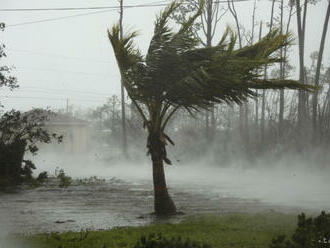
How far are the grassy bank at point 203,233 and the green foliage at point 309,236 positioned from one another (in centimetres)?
143

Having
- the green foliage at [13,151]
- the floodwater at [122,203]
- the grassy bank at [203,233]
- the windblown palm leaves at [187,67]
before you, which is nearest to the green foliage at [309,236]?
the grassy bank at [203,233]

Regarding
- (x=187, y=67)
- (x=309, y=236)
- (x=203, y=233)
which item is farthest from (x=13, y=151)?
(x=309, y=236)

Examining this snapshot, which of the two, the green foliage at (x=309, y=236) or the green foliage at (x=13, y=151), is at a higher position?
the green foliage at (x=13, y=151)

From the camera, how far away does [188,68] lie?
480 inches

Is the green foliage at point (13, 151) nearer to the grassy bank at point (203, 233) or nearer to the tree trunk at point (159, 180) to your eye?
the tree trunk at point (159, 180)

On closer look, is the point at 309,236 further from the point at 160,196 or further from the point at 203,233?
the point at 160,196

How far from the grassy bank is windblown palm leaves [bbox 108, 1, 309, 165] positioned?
2.94m

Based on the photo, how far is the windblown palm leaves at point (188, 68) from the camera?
11.9 meters

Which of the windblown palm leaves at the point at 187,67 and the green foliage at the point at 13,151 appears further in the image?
the green foliage at the point at 13,151

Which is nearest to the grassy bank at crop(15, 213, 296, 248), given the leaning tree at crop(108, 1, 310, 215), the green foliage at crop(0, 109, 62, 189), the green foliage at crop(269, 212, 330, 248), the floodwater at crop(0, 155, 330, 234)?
the floodwater at crop(0, 155, 330, 234)

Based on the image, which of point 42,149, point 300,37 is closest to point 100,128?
point 42,149

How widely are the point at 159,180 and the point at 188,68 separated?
2.81 metres

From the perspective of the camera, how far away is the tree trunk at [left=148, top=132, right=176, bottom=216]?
41.6 ft

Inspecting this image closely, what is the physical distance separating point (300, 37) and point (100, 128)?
170ft
